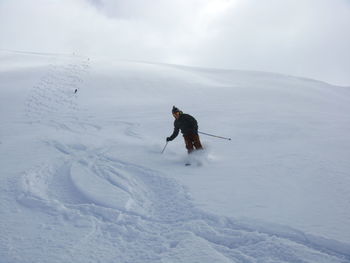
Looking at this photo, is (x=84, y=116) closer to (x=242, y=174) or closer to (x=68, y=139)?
(x=68, y=139)

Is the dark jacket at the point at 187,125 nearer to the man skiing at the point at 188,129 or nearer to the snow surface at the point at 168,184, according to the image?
the man skiing at the point at 188,129

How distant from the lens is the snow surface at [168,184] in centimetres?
508

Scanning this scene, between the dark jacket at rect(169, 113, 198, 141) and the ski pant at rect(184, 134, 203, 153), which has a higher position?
the dark jacket at rect(169, 113, 198, 141)

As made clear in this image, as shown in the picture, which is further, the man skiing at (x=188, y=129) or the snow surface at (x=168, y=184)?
the man skiing at (x=188, y=129)

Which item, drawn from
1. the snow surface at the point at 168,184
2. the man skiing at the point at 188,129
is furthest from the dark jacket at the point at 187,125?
the snow surface at the point at 168,184

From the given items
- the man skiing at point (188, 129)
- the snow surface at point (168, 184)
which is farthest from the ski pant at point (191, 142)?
the snow surface at point (168, 184)

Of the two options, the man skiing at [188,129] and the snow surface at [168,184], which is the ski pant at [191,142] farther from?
the snow surface at [168,184]

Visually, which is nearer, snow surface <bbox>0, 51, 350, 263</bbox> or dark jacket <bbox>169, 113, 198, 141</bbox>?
snow surface <bbox>0, 51, 350, 263</bbox>

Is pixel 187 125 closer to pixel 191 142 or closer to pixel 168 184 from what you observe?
pixel 191 142

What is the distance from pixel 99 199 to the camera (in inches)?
261

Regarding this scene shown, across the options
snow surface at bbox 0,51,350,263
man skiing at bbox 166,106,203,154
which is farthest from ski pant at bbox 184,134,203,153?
snow surface at bbox 0,51,350,263

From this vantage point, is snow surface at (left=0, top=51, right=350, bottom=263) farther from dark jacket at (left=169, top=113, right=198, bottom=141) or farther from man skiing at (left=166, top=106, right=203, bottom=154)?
dark jacket at (left=169, top=113, right=198, bottom=141)

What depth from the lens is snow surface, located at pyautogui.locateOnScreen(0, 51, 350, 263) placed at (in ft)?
16.7

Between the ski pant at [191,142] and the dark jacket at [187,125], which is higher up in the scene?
the dark jacket at [187,125]
